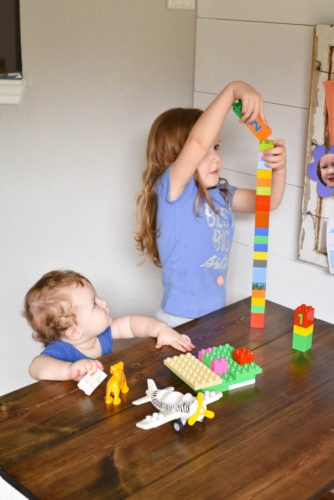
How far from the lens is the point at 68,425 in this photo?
1.19m

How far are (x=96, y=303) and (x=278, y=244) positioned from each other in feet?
2.87

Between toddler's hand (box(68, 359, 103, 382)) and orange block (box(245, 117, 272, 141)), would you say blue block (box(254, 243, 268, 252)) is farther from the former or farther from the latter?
toddler's hand (box(68, 359, 103, 382))

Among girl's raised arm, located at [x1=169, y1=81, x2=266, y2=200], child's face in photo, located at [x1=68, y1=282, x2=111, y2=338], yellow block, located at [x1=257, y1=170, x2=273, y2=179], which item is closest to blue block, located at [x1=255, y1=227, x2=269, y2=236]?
yellow block, located at [x1=257, y1=170, x2=273, y2=179]

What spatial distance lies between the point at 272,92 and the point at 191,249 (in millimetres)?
657

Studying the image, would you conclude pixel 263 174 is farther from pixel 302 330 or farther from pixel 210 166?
pixel 302 330

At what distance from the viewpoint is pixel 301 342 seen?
1.50m

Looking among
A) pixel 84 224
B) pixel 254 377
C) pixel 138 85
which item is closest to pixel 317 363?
pixel 254 377

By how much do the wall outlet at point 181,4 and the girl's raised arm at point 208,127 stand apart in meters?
0.78

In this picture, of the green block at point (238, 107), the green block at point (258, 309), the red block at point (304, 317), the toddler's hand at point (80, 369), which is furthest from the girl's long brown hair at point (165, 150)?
the toddler's hand at point (80, 369)

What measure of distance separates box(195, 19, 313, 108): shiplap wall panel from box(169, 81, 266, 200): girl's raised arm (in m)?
0.53

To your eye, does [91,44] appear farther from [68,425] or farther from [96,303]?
[68,425]

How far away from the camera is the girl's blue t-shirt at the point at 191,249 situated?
5.90ft

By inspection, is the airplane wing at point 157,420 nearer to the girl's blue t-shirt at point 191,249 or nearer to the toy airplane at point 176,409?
the toy airplane at point 176,409

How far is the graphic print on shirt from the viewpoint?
1.83 metres
